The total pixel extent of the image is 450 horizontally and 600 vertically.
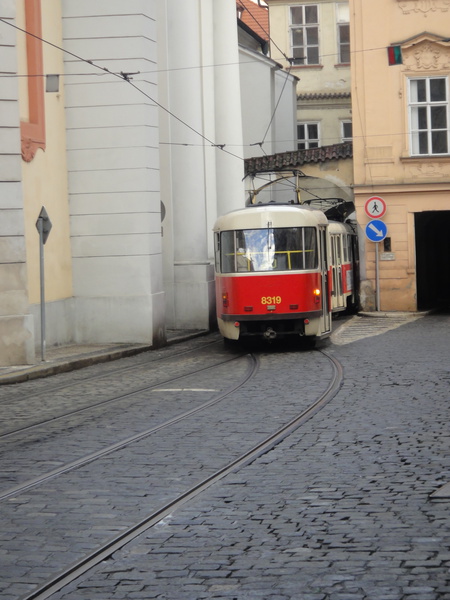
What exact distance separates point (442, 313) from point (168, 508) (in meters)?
26.1

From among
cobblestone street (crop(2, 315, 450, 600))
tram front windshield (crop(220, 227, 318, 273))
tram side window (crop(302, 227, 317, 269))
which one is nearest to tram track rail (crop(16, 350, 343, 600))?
cobblestone street (crop(2, 315, 450, 600))

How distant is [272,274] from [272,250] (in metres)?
0.51

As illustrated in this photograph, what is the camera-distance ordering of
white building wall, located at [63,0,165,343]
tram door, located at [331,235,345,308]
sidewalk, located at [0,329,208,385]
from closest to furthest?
sidewalk, located at [0,329,208,385] → white building wall, located at [63,0,165,343] → tram door, located at [331,235,345,308]

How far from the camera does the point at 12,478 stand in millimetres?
8664

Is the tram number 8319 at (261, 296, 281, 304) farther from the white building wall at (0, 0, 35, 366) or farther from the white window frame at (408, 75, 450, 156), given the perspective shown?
the white window frame at (408, 75, 450, 156)

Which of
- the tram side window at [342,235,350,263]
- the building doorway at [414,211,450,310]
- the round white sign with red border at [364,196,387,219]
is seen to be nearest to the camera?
the tram side window at [342,235,350,263]

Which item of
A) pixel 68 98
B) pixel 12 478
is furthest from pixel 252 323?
pixel 12 478

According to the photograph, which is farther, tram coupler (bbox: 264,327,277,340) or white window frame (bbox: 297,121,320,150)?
white window frame (bbox: 297,121,320,150)

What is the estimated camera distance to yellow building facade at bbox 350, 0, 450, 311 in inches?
1273

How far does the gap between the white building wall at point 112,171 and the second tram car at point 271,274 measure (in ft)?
7.52

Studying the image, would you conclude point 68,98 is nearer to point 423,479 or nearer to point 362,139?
point 362,139

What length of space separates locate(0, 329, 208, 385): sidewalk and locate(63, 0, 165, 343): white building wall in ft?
2.70

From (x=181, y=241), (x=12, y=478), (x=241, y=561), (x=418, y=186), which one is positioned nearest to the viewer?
(x=241, y=561)

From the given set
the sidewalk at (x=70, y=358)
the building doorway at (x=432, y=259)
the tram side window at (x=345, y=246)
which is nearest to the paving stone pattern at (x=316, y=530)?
the sidewalk at (x=70, y=358)
